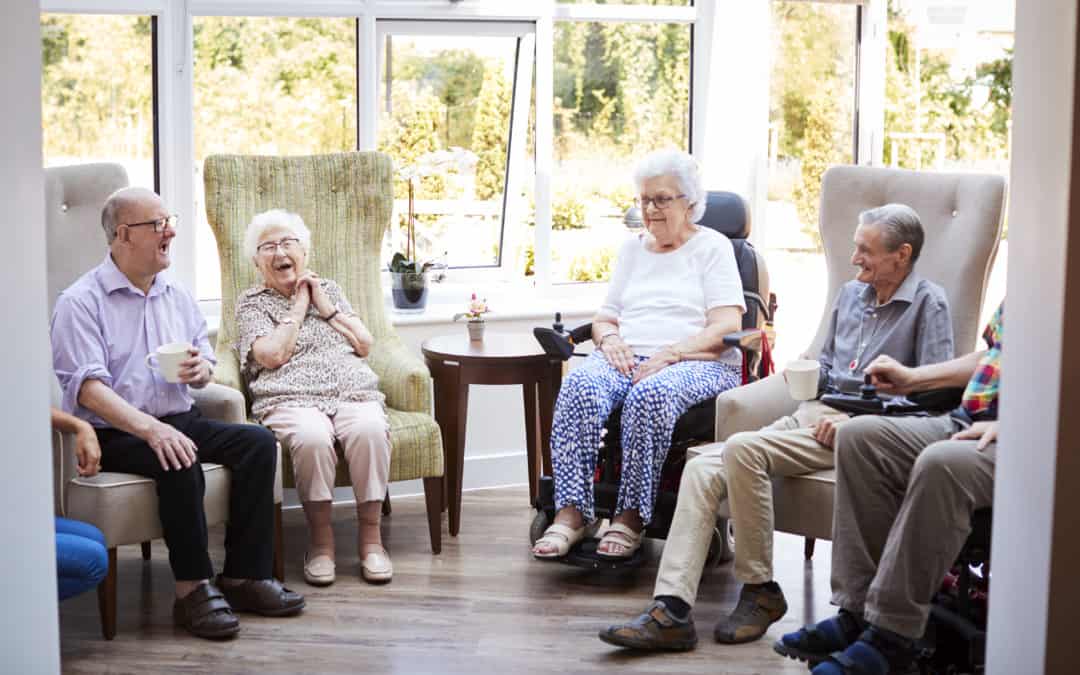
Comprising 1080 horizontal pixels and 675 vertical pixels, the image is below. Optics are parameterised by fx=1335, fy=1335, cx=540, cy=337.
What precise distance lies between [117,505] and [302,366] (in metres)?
0.87

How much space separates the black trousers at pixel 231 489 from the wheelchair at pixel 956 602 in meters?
1.63

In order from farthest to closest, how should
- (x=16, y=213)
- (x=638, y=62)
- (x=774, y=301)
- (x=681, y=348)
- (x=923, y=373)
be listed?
(x=638, y=62) → (x=774, y=301) → (x=681, y=348) → (x=923, y=373) → (x=16, y=213)

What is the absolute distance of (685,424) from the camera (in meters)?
3.91

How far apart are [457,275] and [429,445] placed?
1.36 m

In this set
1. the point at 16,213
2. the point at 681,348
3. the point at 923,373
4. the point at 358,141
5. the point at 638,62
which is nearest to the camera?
the point at 16,213

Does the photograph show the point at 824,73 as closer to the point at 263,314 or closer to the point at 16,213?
the point at 263,314

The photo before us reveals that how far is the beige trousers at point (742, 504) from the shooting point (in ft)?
11.2

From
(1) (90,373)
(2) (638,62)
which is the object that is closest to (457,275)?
(2) (638,62)

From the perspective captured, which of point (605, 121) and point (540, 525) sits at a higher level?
point (605, 121)

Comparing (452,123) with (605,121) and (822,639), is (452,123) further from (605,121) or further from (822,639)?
(822,639)

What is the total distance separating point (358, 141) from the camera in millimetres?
5133

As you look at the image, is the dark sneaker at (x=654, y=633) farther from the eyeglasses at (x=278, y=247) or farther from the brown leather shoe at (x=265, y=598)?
the eyeglasses at (x=278, y=247)

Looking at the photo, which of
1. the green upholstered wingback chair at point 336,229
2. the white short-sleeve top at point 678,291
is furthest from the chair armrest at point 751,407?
the green upholstered wingback chair at point 336,229

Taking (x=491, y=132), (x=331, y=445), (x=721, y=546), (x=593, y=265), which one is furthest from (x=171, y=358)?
(x=593, y=265)
